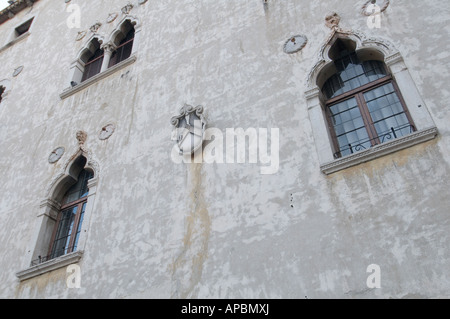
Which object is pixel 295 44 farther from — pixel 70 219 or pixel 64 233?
pixel 64 233

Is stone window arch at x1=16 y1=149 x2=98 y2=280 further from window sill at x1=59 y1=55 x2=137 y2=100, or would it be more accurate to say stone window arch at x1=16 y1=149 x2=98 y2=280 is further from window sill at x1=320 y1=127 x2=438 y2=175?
window sill at x1=320 y1=127 x2=438 y2=175

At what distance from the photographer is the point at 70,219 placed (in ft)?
27.3

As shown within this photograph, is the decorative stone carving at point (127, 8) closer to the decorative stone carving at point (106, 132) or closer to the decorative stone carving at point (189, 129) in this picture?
the decorative stone carving at point (106, 132)

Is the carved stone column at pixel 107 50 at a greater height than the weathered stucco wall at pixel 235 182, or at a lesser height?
greater

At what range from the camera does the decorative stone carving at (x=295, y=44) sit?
7.59 metres

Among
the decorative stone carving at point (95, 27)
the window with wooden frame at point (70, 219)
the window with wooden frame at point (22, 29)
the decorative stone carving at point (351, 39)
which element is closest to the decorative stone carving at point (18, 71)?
the decorative stone carving at point (95, 27)

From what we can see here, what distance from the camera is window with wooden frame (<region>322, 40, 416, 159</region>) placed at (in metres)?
6.18

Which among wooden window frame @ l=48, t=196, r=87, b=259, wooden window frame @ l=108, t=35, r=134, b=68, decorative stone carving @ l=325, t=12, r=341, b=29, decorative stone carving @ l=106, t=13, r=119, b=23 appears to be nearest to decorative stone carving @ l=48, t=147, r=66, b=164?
wooden window frame @ l=48, t=196, r=87, b=259

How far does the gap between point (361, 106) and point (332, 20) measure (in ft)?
5.83

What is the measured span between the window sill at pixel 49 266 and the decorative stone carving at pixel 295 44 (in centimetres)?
460

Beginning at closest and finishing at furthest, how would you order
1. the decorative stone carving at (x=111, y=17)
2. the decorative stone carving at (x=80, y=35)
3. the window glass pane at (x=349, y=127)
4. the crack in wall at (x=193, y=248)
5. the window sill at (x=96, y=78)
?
the crack in wall at (x=193, y=248)
the window glass pane at (x=349, y=127)
the window sill at (x=96, y=78)
the decorative stone carving at (x=111, y=17)
the decorative stone carving at (x=80, y=35)

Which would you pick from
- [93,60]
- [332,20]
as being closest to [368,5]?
[332,20]

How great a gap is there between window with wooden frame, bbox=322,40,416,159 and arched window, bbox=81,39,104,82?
20.2 feet
